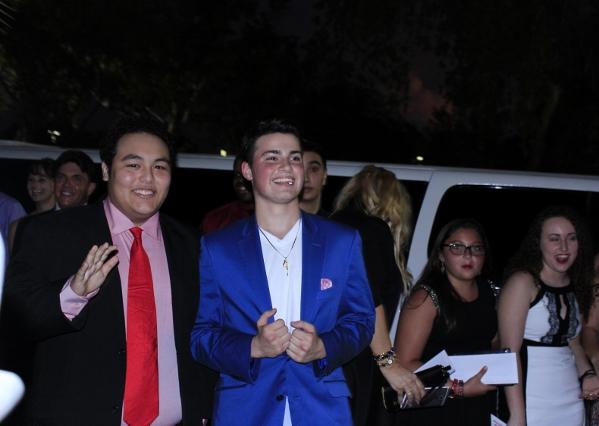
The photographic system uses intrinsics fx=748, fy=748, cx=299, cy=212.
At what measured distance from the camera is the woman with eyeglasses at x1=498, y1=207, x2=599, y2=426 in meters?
4.26

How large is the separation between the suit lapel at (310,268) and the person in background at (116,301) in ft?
1.74

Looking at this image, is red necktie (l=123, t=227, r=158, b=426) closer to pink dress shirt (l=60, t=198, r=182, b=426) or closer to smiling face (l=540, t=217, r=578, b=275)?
pink dress shirt (l=60, t=198, r=182, b=426)

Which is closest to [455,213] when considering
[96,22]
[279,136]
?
[279,136]

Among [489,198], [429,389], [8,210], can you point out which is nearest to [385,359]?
[429,389]

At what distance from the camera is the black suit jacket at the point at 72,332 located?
284cm

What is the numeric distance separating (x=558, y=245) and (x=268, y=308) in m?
2.20

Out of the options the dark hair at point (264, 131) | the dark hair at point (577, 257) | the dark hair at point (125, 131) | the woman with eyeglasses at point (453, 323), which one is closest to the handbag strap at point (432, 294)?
the woman with eyeglasses at point (453, 323)

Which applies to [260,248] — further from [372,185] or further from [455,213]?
[455,213]

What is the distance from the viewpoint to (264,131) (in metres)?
3.23

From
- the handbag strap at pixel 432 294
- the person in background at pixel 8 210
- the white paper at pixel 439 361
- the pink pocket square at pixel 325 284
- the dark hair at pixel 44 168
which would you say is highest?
the dark hair at pixel 44 168

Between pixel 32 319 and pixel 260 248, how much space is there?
3.03ft

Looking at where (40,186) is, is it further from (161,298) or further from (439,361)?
(439,361)

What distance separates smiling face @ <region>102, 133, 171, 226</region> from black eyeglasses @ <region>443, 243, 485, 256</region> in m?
1.90

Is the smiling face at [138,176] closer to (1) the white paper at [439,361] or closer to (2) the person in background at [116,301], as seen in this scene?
(2) the person in background at [116,301]
